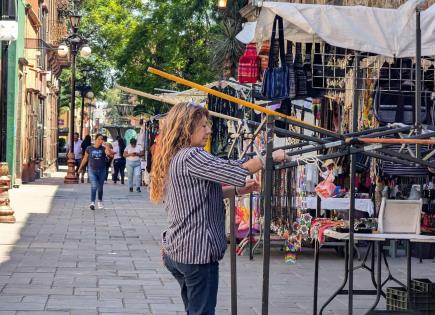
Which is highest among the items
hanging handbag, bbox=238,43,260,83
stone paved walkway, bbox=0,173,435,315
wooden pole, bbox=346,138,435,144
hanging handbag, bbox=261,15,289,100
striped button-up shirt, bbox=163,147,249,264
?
hanging handbag, bbox=238,43,260,83

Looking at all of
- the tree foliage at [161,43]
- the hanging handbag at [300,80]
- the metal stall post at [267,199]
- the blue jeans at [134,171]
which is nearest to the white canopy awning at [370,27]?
the hanging handbag at [300,80]

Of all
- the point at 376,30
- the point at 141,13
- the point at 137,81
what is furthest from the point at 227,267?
the point at 141,13

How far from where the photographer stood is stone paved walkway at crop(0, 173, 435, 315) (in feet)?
32.8

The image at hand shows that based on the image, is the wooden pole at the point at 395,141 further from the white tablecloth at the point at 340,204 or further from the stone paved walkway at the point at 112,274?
the white tablecloth at the point at 340,204

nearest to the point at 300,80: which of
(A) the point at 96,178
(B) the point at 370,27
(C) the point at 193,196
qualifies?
(B) the point at 370,27

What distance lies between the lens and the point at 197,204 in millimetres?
6254

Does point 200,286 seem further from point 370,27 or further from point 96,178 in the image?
point 96,178

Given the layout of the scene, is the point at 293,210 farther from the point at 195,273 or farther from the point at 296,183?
the point at 195,273

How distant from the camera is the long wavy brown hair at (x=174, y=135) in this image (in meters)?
6.32

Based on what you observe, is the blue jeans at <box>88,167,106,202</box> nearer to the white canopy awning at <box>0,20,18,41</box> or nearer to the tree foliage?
the white canopy awning at <box>0,20,18,41</box>

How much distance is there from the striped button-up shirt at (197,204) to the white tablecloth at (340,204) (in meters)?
6.68

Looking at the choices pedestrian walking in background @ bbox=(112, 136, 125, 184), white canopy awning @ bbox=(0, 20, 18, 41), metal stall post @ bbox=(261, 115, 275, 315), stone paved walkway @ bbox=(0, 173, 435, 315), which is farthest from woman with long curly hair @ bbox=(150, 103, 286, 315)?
pedestrian walking in background @ bbox=(112, 136, 125, 184)

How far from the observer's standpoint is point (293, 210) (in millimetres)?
12102

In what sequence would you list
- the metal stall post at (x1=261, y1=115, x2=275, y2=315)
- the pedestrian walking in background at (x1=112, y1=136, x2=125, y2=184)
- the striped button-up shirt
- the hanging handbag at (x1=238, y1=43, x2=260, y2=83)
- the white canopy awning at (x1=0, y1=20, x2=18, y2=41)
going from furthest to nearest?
the pedestrian walking in background at (x1=112, y1=136, x2=125, y2=184) → the white canopy awning at (x1=0, y1=20, x2=18, y2=41) → the hanging handbag at (x1=238, y1=43, x2=260, y2=83) → the metal stall post at (x1=261, y1=115, x2=275, y2=315) → the striped button-up shirt
